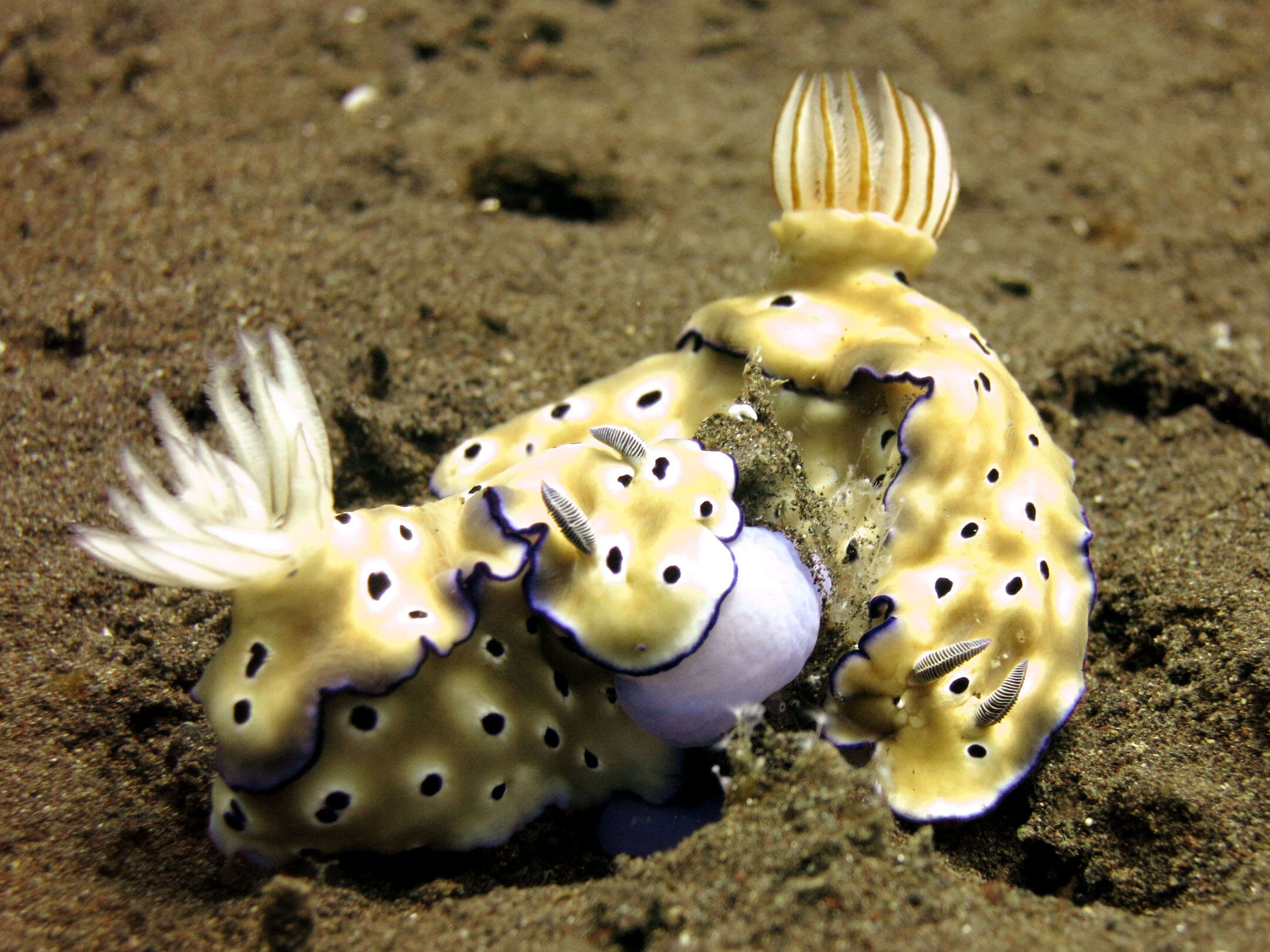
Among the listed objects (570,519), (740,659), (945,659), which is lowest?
(945,659)

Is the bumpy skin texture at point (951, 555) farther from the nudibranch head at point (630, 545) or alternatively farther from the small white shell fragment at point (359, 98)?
the small white shell fragment at point (359, 98)

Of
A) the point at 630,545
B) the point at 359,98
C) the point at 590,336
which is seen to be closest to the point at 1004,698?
the point at 630,545

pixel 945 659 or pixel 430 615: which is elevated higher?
pixel 430 615

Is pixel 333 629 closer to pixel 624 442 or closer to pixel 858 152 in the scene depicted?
pixel 624 442

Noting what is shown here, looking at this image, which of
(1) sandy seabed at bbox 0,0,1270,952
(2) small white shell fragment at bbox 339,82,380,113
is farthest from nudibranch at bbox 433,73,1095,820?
(2) small white shell fragment at bbox 339,82,380,113

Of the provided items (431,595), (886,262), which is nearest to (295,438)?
(431,595)

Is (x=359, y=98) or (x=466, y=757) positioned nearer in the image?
(x=466, y=757)

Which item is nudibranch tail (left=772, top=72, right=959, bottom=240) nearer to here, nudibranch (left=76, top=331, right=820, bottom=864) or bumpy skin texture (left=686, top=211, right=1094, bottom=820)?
bumpy skin texture (left=686, top=211, right=1094, bottom=820)
